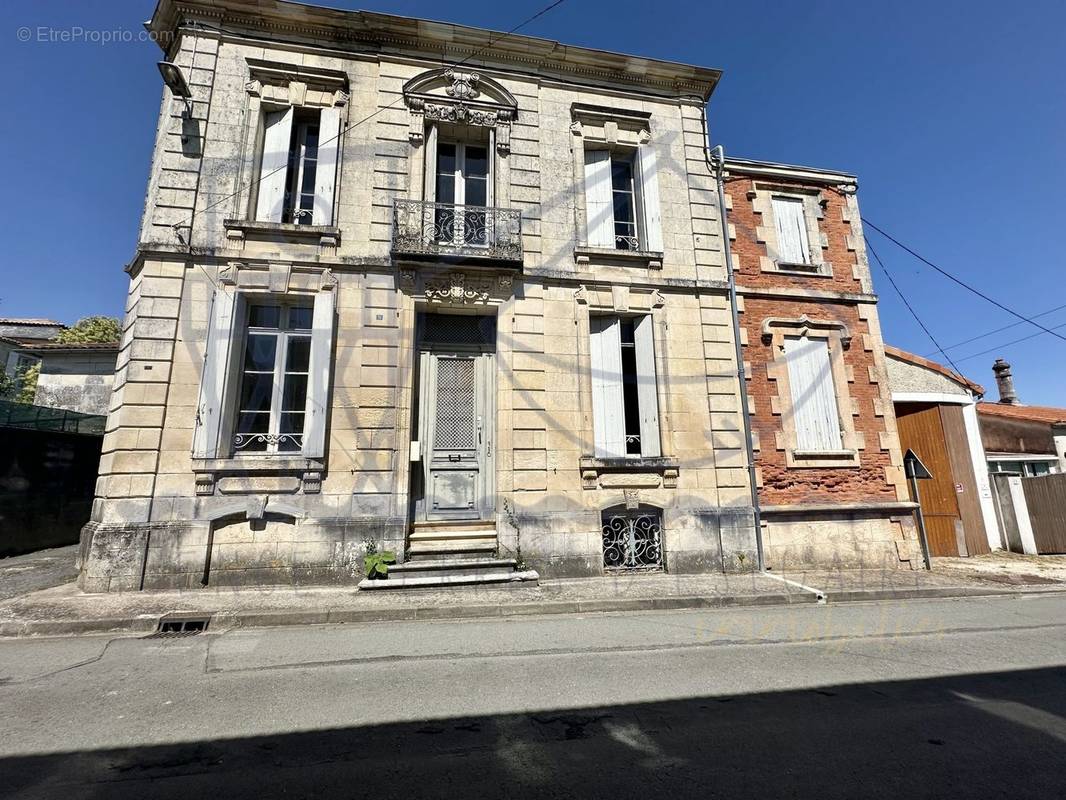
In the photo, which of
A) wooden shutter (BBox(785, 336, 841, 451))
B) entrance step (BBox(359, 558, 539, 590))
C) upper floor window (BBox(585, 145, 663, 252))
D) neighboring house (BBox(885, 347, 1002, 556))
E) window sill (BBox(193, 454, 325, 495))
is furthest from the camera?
neighboring house (BBox(885, 347, 1002, 556))

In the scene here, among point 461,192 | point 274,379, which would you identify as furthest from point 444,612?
point 461,192

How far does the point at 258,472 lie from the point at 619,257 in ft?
22.9

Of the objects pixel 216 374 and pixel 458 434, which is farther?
pixel 458 434

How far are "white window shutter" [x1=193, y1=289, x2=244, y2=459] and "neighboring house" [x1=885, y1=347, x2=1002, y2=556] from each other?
12891 mm

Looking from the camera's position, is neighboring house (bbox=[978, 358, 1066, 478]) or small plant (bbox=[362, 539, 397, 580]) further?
neighboring house (bbox=[978, 358, 1066, 478])

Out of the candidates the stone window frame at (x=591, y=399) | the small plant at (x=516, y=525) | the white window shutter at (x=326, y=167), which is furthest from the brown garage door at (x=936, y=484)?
the white window shutter at (x=326, y=167)

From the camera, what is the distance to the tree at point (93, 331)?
24.8m

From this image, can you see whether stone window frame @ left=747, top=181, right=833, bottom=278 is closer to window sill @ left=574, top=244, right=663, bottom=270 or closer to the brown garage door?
window sill @ left=574, top=244, right=663, bottom=270

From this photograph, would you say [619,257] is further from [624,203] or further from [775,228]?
[775,228]

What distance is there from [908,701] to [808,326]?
7617mm

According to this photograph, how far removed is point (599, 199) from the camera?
939cm

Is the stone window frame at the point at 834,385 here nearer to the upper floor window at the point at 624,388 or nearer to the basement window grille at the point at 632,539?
the upper floor window at the point at 624,388

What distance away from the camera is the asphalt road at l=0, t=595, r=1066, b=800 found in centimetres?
250

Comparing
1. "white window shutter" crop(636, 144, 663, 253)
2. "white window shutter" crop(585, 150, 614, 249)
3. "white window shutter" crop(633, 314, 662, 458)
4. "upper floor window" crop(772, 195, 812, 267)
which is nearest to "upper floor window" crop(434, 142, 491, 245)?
"white window shutter" crop(585, 150, 614, 249)
